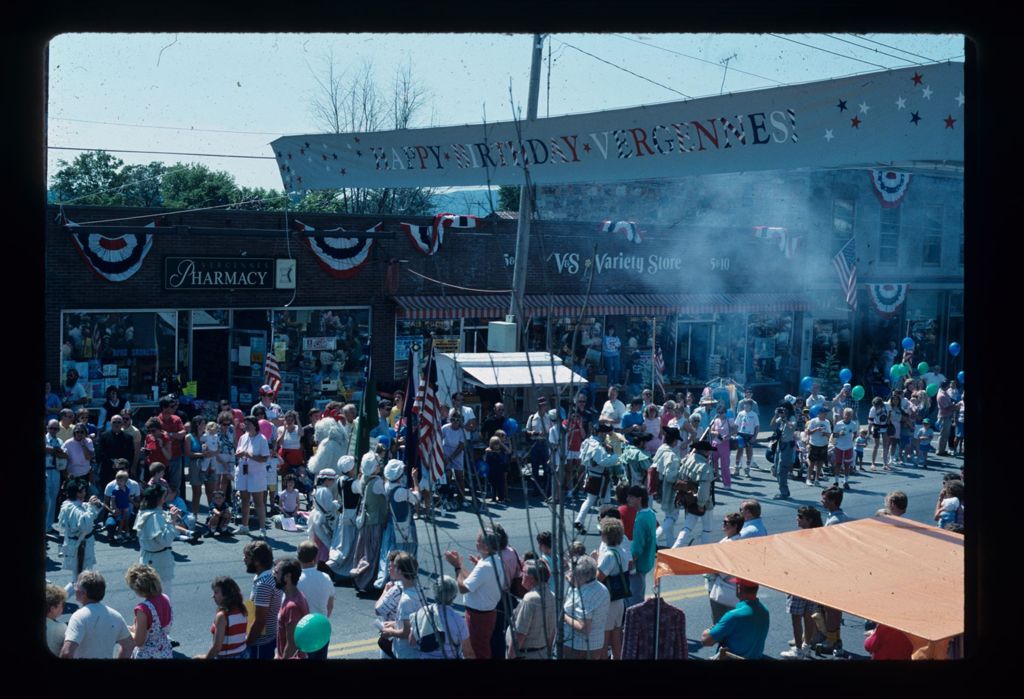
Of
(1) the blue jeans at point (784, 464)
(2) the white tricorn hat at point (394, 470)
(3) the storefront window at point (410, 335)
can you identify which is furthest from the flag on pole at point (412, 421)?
(3) the storefront window at point (410, 335)

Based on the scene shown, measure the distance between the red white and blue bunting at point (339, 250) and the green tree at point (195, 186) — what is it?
11028 mm

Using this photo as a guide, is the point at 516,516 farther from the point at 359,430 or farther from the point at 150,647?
the point at 150,647

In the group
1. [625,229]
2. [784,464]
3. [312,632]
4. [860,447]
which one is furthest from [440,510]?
[625,229]

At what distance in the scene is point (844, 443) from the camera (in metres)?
14.5

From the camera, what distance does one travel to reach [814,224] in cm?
2566

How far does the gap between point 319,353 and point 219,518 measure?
8156mm

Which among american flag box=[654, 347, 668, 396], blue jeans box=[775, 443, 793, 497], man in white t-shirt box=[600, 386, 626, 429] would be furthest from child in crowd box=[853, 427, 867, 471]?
american flag box=[654, 347, 668, 396]

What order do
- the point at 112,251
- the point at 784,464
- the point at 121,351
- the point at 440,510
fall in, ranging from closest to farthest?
the point at 440,510
the point at 784,464
the point at 112,251
the point at 121,351

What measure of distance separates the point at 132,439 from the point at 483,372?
411 centimetres

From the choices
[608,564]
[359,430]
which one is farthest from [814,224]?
[608,564]

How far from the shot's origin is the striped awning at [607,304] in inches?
752

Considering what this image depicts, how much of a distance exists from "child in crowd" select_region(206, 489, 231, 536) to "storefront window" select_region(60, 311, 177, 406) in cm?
556

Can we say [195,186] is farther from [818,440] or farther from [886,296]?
[818,440]

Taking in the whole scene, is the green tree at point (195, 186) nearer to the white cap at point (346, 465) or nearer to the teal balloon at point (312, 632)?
the white cap at point (346, 465)
